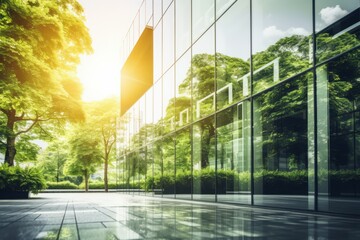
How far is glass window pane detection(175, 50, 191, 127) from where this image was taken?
53.4ft

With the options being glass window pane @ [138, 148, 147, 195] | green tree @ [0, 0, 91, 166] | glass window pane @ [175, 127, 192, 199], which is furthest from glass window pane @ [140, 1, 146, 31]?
green tree @ [0, 0, 91, 166]

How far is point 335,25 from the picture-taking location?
31.3 feet

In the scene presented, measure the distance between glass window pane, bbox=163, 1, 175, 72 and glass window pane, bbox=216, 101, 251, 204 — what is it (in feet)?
20.4

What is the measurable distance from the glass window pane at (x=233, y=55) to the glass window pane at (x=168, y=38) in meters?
A: 5.43

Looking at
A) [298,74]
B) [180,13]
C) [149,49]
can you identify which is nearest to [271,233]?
[298,74]

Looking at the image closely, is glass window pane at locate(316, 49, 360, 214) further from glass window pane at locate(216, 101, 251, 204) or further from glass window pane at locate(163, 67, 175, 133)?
glass window pane at locate(163, 67, 175, 133)

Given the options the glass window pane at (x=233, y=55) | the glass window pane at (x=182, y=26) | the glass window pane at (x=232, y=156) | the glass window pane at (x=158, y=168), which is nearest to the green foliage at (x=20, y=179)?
the glass window pane at (x=158, y=168)

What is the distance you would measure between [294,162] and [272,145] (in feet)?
5.31

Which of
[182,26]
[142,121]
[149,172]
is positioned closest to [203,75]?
[182,26]

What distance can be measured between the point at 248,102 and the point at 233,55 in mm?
2153

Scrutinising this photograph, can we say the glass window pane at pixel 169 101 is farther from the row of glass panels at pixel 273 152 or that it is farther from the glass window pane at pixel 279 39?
the glass window pane at pixel 279 39

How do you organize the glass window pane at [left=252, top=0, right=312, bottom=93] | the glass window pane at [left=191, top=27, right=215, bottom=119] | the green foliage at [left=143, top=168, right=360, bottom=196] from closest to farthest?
the glass window pane at [left=252, top=0, right=312, bottom=93], the green foliage at [left=143, top=168, right=360, bottom=196], the glass window pane at [left=191, top=27, right=215, bottom=119]

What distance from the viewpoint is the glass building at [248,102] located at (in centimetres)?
984

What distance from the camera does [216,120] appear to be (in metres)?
13.7
